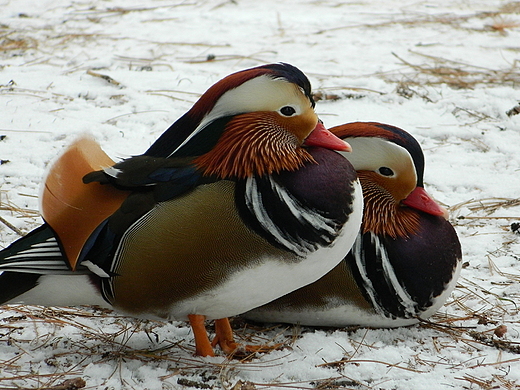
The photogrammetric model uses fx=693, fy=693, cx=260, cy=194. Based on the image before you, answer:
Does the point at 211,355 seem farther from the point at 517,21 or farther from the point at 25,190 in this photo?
the point at 517,21

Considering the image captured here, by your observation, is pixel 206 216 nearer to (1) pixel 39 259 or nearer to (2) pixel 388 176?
(1) pixel 39 259

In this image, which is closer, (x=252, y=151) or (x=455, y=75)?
(x=252, y=151)

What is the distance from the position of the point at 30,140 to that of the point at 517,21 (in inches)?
205

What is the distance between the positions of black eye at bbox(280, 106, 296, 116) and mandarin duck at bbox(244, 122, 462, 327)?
0.46 meters

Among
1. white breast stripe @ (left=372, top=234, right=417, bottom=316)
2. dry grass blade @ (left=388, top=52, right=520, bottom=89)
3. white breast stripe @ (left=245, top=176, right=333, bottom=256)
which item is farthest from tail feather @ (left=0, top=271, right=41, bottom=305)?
dry grass blade @ (left=388, top=52, right=520, bottom=89)

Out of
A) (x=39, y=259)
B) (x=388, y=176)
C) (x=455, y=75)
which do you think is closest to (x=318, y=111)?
(x=455, y=75)

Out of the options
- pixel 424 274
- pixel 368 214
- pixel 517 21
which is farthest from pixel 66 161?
pixel 517 21

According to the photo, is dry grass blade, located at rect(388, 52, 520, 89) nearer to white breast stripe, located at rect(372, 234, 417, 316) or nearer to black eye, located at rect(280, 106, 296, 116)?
white breast stripe, located at rect(372, 234, 417, 316)

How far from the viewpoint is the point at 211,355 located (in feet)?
8.21

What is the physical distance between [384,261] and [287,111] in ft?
2.56

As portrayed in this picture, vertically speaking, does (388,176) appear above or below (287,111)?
below

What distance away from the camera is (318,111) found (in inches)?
198

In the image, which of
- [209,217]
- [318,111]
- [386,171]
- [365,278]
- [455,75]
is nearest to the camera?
[209,217]

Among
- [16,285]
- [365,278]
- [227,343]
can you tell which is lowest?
[227,343]
